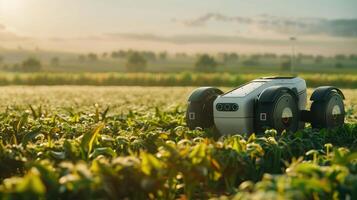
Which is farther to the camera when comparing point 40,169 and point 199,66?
point 199,66

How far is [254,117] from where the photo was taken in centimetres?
991

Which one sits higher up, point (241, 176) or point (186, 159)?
point (186, 159)

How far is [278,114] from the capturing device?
382 inches

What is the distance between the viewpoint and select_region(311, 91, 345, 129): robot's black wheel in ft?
34.7

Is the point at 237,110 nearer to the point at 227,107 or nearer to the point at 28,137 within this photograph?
the point at 227,107

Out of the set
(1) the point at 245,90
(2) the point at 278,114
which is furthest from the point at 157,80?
(2) the point at 278,114

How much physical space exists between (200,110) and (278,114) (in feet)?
4.77

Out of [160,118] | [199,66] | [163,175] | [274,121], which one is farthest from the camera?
[199,66]

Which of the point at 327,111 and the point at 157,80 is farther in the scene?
the point at 157,80

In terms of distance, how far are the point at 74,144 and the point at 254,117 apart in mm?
3630

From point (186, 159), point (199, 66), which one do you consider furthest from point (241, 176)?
point (199, 66)

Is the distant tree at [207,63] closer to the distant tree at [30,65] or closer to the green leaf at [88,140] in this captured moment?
the distant tree at [30,65]

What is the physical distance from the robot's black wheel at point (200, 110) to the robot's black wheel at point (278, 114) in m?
1.18

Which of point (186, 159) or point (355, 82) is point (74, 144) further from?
point (355, 82)
